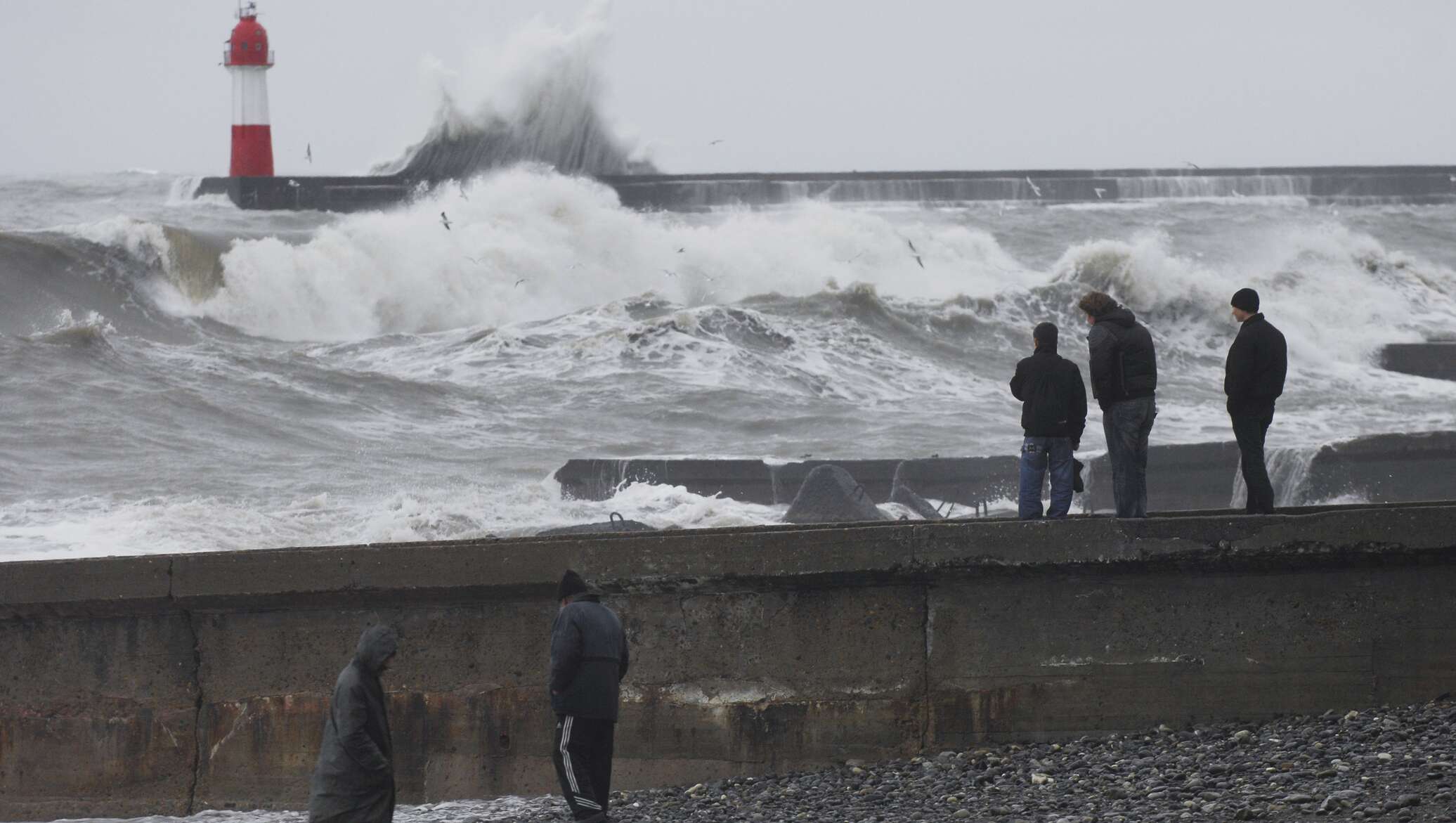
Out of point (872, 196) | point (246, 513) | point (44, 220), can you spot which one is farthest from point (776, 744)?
point (872, 196)

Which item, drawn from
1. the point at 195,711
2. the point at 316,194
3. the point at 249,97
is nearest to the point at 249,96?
the point at 249,97

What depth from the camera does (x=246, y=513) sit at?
11.3 meters

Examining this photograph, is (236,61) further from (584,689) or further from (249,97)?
(584,689)

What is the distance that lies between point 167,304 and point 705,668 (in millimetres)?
20686

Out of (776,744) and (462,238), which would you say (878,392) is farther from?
(776,744)

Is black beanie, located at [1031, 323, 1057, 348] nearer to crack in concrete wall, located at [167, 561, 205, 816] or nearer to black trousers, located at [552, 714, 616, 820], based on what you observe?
black trousers, located at [552, 714, 616, 820]

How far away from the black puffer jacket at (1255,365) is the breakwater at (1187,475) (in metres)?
6.41

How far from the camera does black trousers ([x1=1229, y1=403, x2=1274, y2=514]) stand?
5633 millimetres

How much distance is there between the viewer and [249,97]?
39.6 m

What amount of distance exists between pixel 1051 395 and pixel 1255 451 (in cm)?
80

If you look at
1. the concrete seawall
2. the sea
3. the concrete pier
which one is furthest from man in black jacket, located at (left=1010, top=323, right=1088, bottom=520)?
the concrete pier

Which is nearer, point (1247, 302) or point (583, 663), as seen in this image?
point (583, 663)

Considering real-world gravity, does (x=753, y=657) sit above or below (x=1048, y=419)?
below

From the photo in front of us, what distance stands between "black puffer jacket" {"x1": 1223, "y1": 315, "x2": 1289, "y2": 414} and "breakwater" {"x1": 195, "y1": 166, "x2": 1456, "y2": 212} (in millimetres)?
32847
